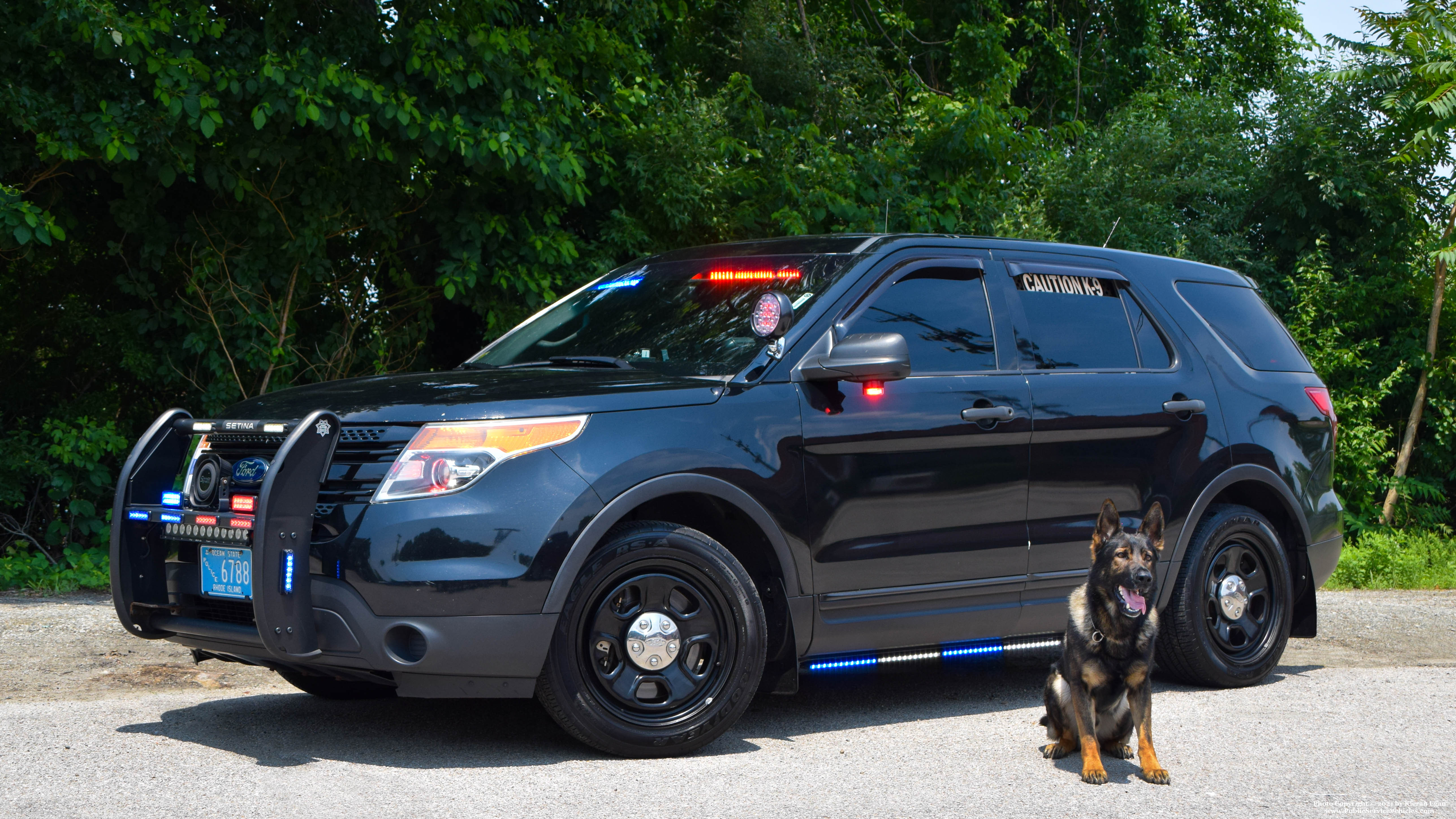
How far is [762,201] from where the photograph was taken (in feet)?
35.2

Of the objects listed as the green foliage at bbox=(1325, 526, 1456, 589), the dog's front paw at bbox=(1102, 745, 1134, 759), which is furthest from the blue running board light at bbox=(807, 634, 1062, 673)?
the green foliage at bbox=(1325, 526, 1456, 589)

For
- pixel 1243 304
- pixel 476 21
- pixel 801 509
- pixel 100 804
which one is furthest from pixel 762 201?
pixel 100 804

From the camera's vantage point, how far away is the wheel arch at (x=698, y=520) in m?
4.39

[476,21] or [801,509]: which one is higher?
[476,21]

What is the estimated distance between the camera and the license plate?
4402 mm

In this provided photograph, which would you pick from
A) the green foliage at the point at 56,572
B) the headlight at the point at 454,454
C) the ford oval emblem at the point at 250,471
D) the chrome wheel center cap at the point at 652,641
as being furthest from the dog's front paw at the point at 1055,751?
the green foliage at the point at 56,572

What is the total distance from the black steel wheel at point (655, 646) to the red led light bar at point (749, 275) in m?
1.27

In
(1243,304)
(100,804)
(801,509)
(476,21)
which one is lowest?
(100,804)

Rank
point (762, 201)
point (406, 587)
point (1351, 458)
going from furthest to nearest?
point (1351, 458)
point (762, 201)
point (406, 587)

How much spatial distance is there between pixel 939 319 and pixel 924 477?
0.71 metres

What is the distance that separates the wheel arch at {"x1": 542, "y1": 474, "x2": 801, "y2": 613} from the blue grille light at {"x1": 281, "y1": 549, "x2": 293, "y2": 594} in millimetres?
789

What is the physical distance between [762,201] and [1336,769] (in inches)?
272

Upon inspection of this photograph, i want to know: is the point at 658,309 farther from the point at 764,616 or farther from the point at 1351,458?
the point at 1351,458

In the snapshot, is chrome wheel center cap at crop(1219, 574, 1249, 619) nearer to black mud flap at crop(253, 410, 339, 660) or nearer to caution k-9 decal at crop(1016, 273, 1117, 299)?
caution k-9 decal at crop(1016, 273, 1117, 299)
